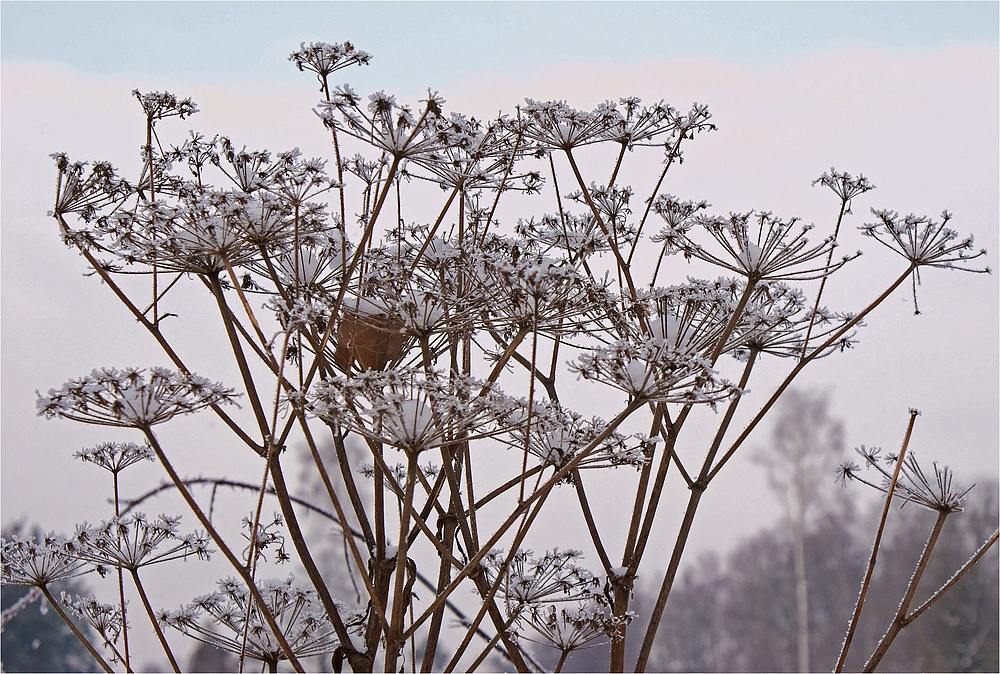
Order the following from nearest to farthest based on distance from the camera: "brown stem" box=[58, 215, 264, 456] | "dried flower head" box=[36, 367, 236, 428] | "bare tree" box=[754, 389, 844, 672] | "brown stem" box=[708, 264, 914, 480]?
"dried flower head" box=[36, 367, 236, 428]
"brown stem" box=[58, 215, 264, 456]
"brown stem" box=[708, 264, 914, 480]
"bare tree" box=[754, 389, 844, 672]

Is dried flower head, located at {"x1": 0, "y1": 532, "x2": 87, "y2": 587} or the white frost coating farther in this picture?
dried flower head, located at {"x1": 0, "y1": 532, "x2": 87, "y2": 587}

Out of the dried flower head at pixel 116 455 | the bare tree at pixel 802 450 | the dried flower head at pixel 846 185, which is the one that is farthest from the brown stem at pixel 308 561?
the bare tree at pixel 802 450

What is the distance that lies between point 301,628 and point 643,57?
61.7 inches

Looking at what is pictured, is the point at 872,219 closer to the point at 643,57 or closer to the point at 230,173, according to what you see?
the point at 230,173

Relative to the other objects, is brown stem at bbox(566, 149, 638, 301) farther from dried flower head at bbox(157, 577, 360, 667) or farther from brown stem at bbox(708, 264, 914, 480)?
dried flower head at bbox(157, 577, 360, 667)

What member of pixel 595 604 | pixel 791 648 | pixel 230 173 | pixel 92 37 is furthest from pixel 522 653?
pixel 791 648

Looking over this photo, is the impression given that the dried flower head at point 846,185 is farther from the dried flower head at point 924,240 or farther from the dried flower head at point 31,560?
the dried flower head at point 31,560

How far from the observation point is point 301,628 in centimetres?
95

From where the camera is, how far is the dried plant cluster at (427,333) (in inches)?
31.9

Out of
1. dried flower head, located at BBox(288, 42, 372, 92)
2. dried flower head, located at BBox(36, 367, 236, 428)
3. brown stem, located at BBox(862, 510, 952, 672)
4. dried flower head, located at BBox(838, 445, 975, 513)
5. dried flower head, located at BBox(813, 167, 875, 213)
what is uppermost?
dried flower head, located at BBox(288, 42, 372, 92)

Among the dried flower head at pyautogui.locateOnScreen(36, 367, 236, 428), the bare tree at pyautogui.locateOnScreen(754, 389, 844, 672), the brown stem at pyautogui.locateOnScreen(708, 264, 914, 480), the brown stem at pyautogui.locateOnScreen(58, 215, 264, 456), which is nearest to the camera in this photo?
the dried flower head at pyautogui.locateOnScreen(36, 367, 236, 428)

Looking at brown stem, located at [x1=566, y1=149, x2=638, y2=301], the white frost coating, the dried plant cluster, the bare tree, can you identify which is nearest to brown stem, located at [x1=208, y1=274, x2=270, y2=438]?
the dried plant cluster

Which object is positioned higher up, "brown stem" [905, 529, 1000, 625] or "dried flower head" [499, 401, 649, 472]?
"dried flower head" [499, 401, 649, 472]

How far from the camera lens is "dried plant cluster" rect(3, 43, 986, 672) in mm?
810
